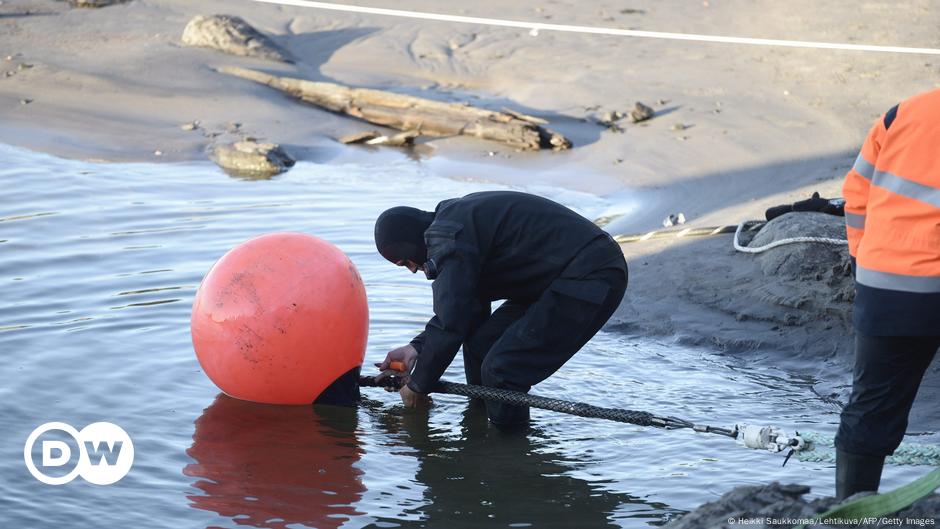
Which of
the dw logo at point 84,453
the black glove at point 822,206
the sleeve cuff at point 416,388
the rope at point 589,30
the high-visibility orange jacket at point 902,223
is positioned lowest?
the dw logo at point 84,453

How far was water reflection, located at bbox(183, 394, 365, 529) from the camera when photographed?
18.9 ft

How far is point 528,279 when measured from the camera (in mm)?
6383

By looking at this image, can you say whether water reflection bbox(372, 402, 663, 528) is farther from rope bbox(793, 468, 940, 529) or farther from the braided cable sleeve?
rope bbox(793, 468, 940, 529)

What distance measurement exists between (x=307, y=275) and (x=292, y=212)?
5.27 m

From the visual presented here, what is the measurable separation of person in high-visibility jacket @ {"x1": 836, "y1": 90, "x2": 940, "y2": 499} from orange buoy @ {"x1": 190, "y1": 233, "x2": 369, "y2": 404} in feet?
9.11

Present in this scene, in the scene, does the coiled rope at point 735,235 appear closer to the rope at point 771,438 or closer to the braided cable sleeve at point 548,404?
the rope at point 771,438

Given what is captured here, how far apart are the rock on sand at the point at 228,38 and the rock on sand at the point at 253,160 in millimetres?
3775

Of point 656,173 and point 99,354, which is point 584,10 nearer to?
point 656,173

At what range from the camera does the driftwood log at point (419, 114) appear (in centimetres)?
1375

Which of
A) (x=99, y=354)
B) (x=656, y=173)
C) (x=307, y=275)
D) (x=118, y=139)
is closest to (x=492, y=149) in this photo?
(x=656, y=173)

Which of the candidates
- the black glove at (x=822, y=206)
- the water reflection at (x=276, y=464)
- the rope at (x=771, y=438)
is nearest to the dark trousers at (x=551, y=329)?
the rope at (x=771, y=438)

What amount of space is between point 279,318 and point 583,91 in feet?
32.2

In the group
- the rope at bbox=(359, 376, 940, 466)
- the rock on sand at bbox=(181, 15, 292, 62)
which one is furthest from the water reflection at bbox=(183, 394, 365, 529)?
the rock on sand at bbox=(181, 15, 292, 62)

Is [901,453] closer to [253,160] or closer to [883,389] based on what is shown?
[883,389]
